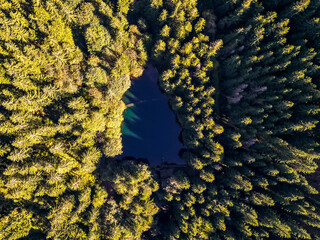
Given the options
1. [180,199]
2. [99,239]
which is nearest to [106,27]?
[180,199]

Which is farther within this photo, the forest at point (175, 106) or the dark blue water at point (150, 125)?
the dark blue water at point (150, 125)

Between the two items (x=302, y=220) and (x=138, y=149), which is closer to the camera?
(x=302, y=220)

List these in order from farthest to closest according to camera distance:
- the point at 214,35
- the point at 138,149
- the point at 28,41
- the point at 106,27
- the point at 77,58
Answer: the point at 138,149, the point at 214,35, the point at 106,27, the point at 77,58, the point at 28,41

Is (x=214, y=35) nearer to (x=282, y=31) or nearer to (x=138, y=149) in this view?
(x=282, y=31)

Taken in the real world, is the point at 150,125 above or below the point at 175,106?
below
